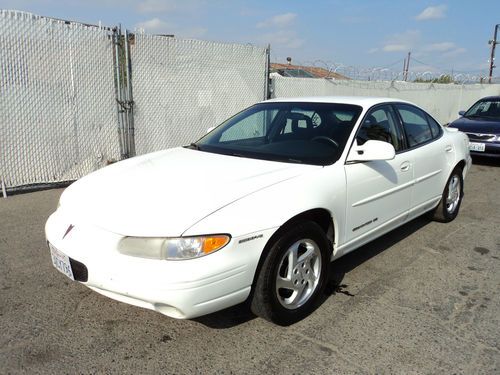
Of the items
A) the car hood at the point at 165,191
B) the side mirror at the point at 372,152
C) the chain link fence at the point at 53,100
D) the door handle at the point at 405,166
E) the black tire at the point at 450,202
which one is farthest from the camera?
the chain link fence at the point at 53,100

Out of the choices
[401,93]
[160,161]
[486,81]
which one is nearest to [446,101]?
[401,93]

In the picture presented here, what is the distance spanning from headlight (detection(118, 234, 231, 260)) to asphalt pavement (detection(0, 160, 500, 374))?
25.9 inches

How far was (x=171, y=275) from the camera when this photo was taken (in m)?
2.39

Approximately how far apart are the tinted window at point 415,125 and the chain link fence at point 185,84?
4.32 metres

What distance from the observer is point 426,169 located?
4367 millimetres

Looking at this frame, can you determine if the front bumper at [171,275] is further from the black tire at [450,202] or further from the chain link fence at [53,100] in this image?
the chain link fence at [53,100]

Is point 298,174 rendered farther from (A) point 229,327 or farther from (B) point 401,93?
(B) point 401,93

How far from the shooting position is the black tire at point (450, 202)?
500 centimetres

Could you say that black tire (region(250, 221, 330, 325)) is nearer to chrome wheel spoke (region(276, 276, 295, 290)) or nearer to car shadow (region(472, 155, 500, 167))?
chrome wheel spoke (region(276, 276, 295, 290))

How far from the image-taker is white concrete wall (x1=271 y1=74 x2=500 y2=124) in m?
9.73

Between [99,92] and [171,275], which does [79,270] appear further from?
[99,92]

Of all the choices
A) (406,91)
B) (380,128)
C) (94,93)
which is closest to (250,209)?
(380,128)

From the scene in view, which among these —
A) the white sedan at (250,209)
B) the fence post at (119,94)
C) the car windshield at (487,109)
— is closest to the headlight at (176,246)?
the white sedan at (250,209)

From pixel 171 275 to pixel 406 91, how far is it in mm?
13912
